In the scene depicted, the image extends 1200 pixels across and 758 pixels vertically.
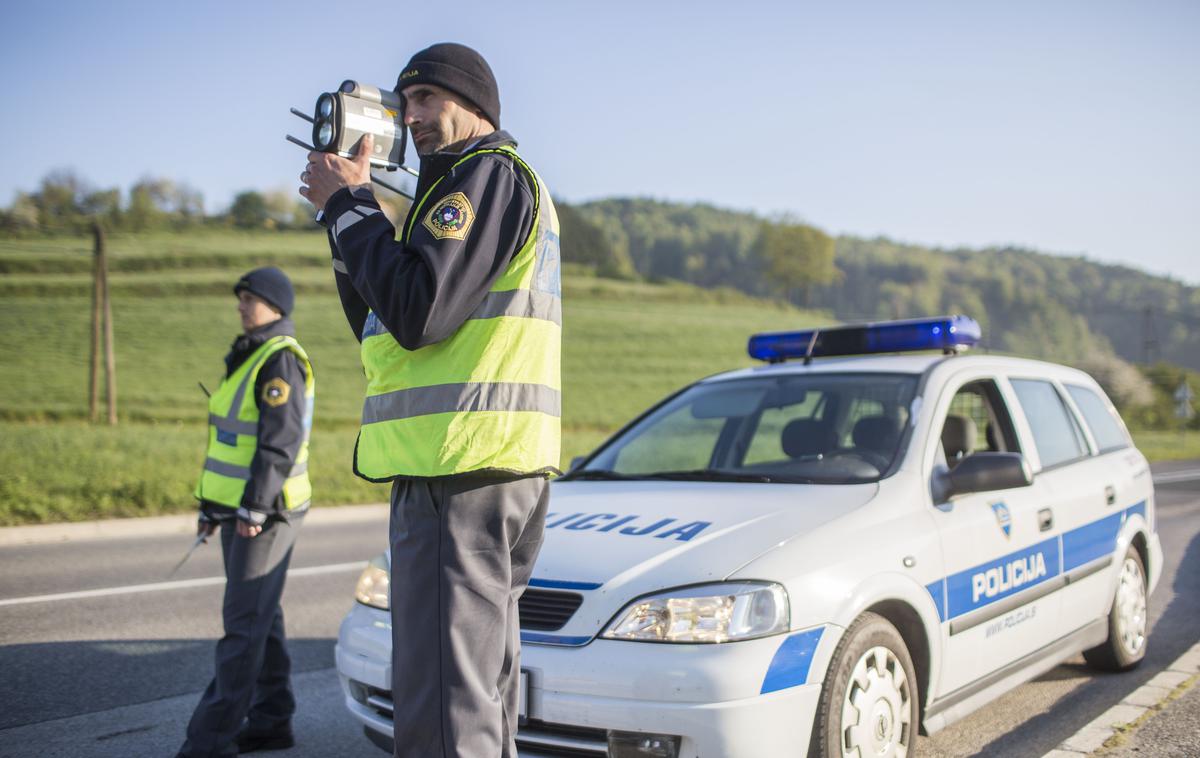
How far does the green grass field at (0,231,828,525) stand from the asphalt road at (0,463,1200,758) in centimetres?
342

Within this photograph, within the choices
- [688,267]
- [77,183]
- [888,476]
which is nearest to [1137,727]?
[888,476]

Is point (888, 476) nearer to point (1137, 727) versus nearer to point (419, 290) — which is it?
point (1137, 727)

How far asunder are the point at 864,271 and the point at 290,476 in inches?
4603

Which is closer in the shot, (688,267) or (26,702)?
(26,702)

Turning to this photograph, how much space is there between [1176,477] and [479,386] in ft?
71.2

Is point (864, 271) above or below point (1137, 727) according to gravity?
above

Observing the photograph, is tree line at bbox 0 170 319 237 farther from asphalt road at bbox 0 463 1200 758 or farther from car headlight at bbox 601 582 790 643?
car headlight at bbox 601 582 790 643

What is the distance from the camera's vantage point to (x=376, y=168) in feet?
7.55

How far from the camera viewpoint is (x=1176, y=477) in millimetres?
19875

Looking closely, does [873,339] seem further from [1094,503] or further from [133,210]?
[133,210]

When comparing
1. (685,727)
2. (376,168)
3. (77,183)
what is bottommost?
(685,727)

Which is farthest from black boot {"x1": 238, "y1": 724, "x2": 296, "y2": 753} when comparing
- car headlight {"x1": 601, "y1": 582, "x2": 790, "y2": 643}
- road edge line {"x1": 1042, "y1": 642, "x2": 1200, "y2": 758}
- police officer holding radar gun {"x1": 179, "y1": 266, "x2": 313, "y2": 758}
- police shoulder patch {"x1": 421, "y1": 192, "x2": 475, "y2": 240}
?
road edge line {"x1": 1042, "y1": 642, "x2": 1200, "y2": 758}

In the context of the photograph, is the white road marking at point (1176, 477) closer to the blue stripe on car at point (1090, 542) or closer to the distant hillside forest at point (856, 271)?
the blue stripe on car at point (1090, 542)

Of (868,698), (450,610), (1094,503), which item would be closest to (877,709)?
(868,698)
